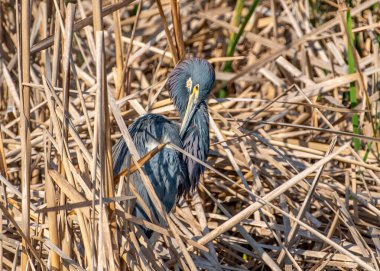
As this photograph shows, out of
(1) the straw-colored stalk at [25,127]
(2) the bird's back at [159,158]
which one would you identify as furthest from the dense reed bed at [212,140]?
(2) the bird's back at [159,158]

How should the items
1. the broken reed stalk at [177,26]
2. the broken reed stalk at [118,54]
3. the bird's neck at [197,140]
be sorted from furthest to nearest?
1. the bird's neck at [197,140]
2. the broken reed stalk at [118,54]
3. the broken reed stalk at [177,26]

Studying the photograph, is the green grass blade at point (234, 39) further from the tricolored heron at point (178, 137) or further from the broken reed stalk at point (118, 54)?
the broken reed stalk at point (118, 54)

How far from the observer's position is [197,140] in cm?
330

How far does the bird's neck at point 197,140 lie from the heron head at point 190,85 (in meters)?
0.03

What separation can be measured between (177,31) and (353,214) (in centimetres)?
113

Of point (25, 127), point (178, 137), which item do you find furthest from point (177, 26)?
point (25, 127)

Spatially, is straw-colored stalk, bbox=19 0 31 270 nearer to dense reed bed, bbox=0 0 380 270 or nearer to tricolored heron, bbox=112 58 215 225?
dense reed bed, bbox=0 0 380 270

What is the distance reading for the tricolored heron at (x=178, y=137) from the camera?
10.5 feet

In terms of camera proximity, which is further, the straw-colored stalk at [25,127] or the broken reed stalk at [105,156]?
the straw-colored stalk at [25,127]

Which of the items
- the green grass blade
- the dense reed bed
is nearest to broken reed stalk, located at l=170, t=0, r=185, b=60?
the dense reed bed

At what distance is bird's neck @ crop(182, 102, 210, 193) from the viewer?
3.28m

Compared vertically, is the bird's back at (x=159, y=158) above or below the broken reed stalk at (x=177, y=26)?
below

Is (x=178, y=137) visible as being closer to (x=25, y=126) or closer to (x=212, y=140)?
(x=212, y=140)

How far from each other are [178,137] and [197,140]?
85 millimetres
